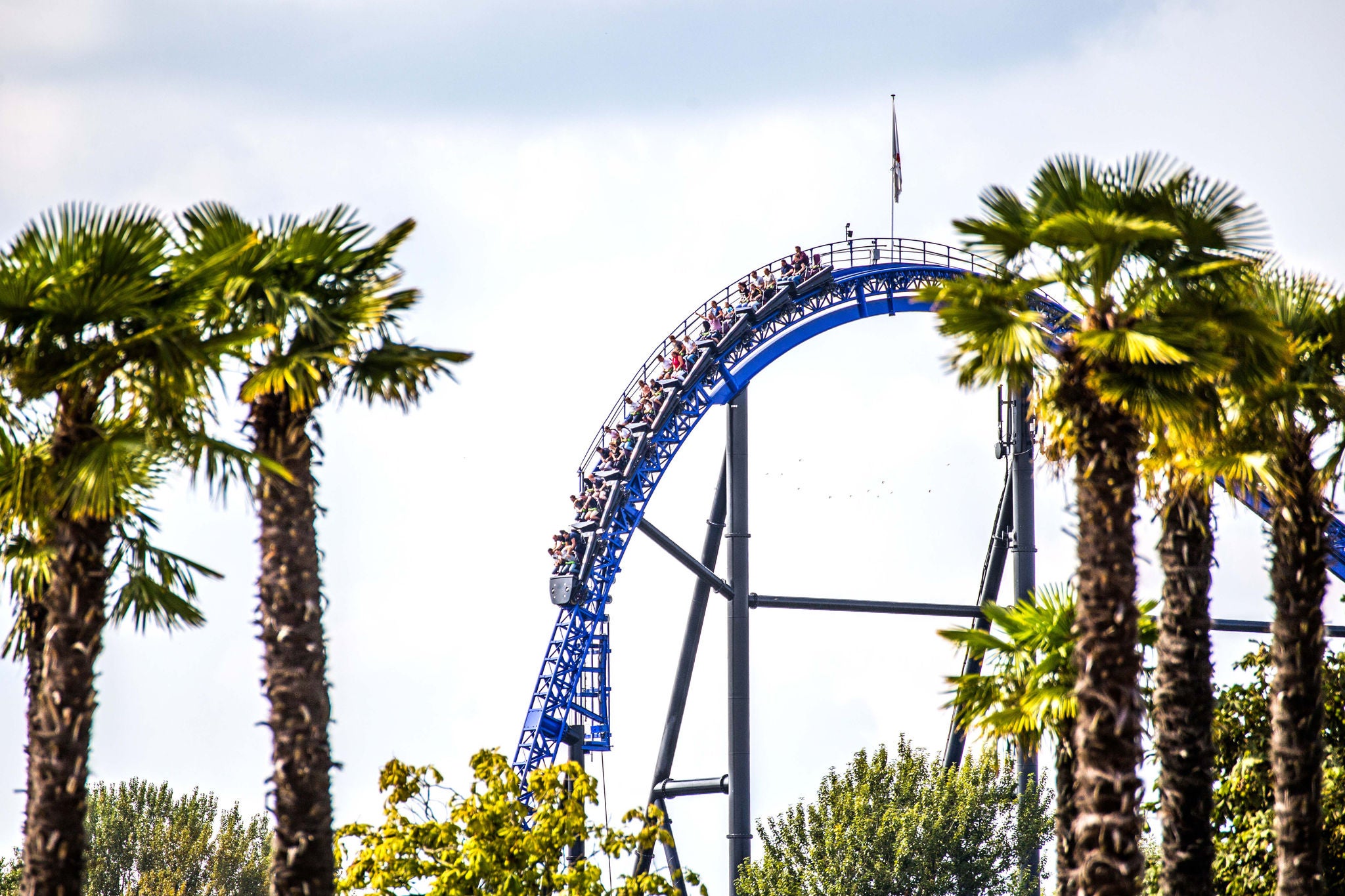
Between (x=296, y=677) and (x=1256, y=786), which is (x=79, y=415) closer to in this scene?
(x=296, y=677)

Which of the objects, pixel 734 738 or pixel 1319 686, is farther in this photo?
pixel 734 738

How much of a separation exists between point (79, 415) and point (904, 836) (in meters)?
17.3

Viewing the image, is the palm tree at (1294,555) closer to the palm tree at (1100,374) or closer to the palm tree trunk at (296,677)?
the palm tree at (1100,374)

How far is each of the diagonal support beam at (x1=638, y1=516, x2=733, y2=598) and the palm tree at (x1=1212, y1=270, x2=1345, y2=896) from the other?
15.6m

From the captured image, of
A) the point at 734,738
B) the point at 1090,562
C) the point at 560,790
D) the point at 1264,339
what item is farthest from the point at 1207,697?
the point at 734,738

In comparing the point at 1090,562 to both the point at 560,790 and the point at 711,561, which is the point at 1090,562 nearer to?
the point at 560,790

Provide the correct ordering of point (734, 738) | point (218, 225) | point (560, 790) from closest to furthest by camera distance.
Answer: point (218, 225) → point (560, 790) → point (734, 738)

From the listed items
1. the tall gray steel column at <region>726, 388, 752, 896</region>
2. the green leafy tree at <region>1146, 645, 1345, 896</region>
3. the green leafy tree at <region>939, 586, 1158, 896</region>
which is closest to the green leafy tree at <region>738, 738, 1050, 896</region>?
the tall gray steel column at <region>726, 388, 752, 896</region>

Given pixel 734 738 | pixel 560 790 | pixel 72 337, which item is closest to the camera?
pixel 72 337

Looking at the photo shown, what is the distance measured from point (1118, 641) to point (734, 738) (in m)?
16.5

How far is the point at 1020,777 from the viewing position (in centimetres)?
2584

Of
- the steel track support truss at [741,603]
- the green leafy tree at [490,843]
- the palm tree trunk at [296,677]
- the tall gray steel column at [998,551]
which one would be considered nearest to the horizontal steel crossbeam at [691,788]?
the steel track support truss at [741,603]

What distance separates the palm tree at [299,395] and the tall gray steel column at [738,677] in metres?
16.2

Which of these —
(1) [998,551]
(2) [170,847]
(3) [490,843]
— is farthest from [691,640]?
(2) [170,847]
